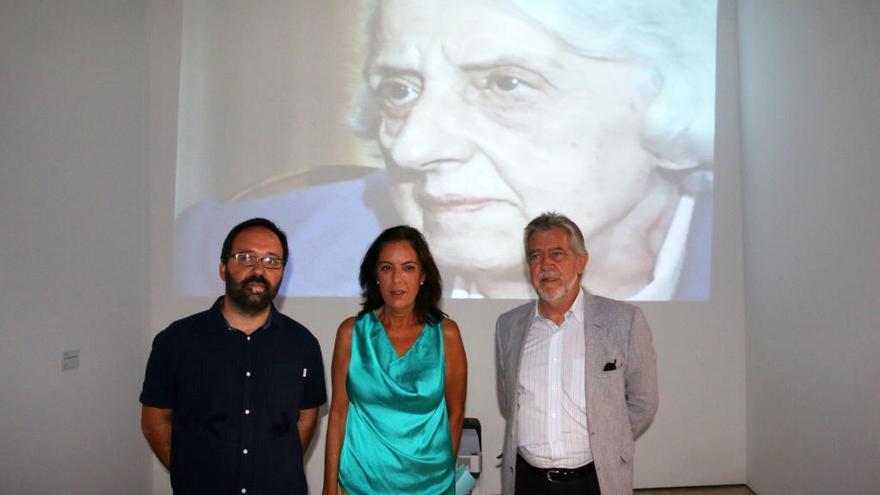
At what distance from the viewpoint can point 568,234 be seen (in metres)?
2.47

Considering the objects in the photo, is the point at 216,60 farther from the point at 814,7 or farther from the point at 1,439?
the point at 814,7

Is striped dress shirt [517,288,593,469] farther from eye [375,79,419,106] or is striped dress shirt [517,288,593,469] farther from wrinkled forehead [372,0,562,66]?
wrinkled forehead [372,0,562,66]

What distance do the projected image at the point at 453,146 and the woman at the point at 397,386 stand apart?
2167mm

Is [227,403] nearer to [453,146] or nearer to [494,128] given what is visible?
[453,146]

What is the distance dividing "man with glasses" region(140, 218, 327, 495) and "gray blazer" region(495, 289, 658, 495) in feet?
2.54

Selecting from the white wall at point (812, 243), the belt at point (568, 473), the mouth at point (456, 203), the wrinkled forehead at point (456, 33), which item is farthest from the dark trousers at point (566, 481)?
the wrinkled forehead at point (456, 33)

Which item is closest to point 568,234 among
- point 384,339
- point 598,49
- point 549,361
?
point 549,361

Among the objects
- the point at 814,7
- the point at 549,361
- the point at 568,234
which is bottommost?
the point at 549,361

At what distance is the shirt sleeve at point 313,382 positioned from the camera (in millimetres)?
2298

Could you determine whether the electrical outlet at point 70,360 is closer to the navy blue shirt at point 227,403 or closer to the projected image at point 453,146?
the projected image at point 453,146

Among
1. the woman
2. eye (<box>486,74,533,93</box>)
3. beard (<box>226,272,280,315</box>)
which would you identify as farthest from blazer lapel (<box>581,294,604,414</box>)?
eye (<box>486,74,533,93</box>)

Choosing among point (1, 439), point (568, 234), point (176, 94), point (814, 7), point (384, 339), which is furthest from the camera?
point (176, 94)

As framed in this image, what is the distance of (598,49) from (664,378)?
2287mm

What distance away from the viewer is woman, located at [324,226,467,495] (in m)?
2.18
